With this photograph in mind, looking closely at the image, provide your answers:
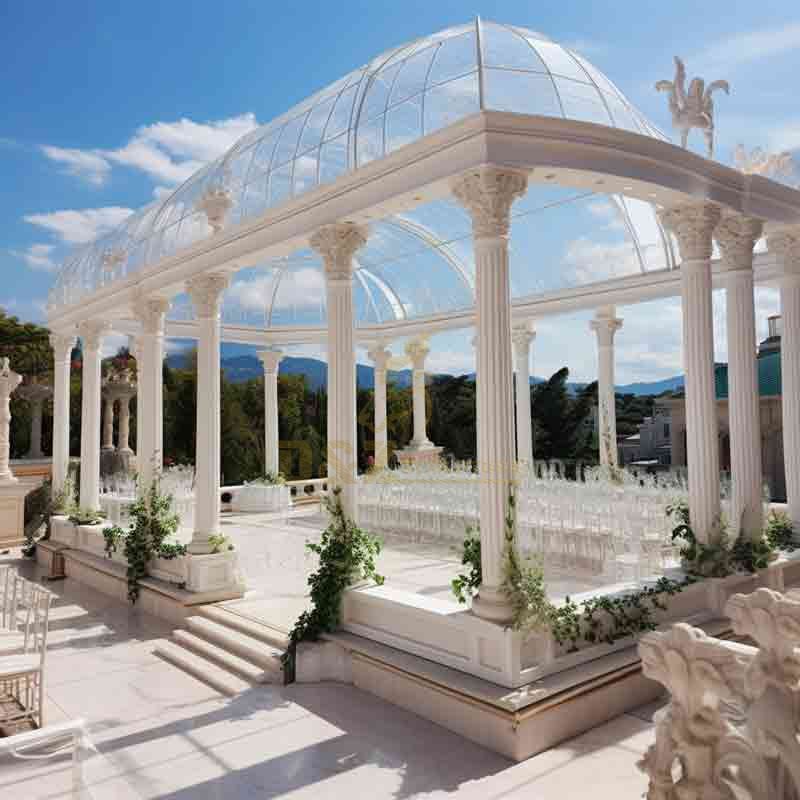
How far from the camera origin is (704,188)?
8.05 meters

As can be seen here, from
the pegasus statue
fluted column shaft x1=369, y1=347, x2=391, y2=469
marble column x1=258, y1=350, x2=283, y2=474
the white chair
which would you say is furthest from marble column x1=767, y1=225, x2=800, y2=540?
marble column x1=258, y1=350, x2=283, y2=474

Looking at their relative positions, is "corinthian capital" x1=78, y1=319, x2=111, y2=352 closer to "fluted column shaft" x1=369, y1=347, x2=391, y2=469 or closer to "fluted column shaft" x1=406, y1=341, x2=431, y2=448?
"fluted column shaft" x1=369, y1=347, x2=391, y2=469

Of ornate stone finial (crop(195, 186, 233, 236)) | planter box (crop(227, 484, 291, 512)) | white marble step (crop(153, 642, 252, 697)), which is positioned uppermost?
ornate stone finial (crop(195, 186, 233, 236))

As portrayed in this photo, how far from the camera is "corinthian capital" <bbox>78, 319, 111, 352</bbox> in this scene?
14.7 m

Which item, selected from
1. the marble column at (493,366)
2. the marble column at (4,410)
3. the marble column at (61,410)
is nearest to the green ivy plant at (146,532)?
the marble column at (61,410)

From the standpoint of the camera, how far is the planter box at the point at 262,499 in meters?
20.6

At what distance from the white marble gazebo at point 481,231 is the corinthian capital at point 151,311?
27 mm

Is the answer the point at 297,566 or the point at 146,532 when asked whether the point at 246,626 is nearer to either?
the point at 146,532

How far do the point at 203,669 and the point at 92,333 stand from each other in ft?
29.7

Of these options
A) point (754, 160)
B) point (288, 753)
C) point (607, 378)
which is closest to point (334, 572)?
point (288, 753)

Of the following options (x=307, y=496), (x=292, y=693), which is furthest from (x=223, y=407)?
(x=292, y=693)

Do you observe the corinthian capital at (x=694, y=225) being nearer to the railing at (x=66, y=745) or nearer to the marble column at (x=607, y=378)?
the marble column at (x=607, y=378)

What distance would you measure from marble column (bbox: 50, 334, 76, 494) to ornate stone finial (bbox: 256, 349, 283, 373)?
17.7 feet

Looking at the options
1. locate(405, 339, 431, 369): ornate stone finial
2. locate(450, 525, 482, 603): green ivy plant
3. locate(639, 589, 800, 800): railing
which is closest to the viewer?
locate(639, 589, 800, 800): railing
